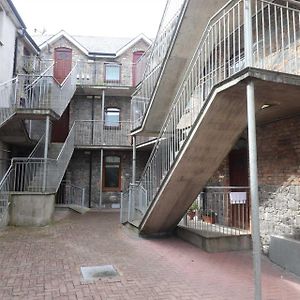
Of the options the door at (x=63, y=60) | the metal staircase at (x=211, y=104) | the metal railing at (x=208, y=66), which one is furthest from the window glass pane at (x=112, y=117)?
the metal railing at (x=208, y=66)

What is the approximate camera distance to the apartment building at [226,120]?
16.9 ft

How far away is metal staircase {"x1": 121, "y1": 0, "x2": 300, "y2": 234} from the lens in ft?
16.9

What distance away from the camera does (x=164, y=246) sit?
8141 millimetres

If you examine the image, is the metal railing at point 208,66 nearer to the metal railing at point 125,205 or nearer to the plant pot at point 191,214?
the plant pot at point 191,214

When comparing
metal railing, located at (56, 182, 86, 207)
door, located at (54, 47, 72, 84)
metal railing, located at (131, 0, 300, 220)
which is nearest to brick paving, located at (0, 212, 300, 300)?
metal railing, located at (131, 0, 300, 220)

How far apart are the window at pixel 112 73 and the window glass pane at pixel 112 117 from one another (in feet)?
5.99

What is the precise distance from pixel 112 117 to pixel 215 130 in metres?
13.2

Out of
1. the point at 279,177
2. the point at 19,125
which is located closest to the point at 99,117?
the point at 19,125

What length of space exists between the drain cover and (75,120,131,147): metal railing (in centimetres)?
1153

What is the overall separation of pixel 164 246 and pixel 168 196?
4.73ft

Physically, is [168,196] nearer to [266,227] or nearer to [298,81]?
[266,227]

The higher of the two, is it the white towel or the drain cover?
the white towel

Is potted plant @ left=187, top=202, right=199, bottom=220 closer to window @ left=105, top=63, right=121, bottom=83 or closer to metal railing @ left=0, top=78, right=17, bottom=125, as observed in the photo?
metal railing @ left=0, top=78, right=17, bottom=125

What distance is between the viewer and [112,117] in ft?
61.3
